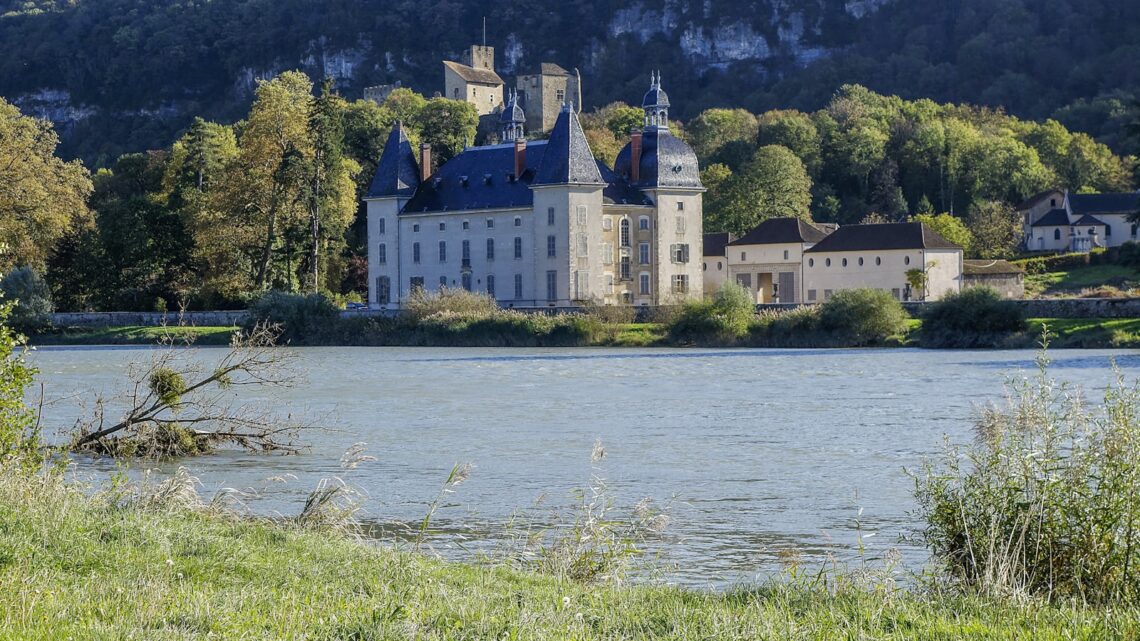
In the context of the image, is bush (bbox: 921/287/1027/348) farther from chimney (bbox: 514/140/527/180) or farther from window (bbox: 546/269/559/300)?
chimney (bbox: 514/140/527/180)

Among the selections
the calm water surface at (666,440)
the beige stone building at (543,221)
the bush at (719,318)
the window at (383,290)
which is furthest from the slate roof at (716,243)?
the calm water surface at (666,440)

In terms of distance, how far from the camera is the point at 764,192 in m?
78.9

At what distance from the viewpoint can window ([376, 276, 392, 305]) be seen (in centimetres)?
6681

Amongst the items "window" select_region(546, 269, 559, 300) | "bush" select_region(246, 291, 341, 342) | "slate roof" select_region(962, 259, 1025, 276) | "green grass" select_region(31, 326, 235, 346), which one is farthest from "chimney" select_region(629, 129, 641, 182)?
"green grass" select_region(31, 326, 235, 346)

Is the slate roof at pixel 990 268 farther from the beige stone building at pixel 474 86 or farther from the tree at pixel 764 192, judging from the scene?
the beige stone building at pixel 474 86

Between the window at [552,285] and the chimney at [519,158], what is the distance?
5041 millimetres

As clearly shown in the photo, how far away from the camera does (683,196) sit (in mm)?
64875

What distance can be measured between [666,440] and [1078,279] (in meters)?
52.5

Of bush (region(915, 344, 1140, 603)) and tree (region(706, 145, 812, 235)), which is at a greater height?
tree (region(706, 145, 812, 235))

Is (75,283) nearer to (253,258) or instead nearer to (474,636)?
(253,258)

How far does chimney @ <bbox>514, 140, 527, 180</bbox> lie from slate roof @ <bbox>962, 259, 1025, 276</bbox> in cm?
1956

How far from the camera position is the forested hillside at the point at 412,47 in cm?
14112

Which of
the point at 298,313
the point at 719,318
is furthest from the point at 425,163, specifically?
the point at 719,318

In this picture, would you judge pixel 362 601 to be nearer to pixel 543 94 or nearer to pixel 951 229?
pixel 951 229
